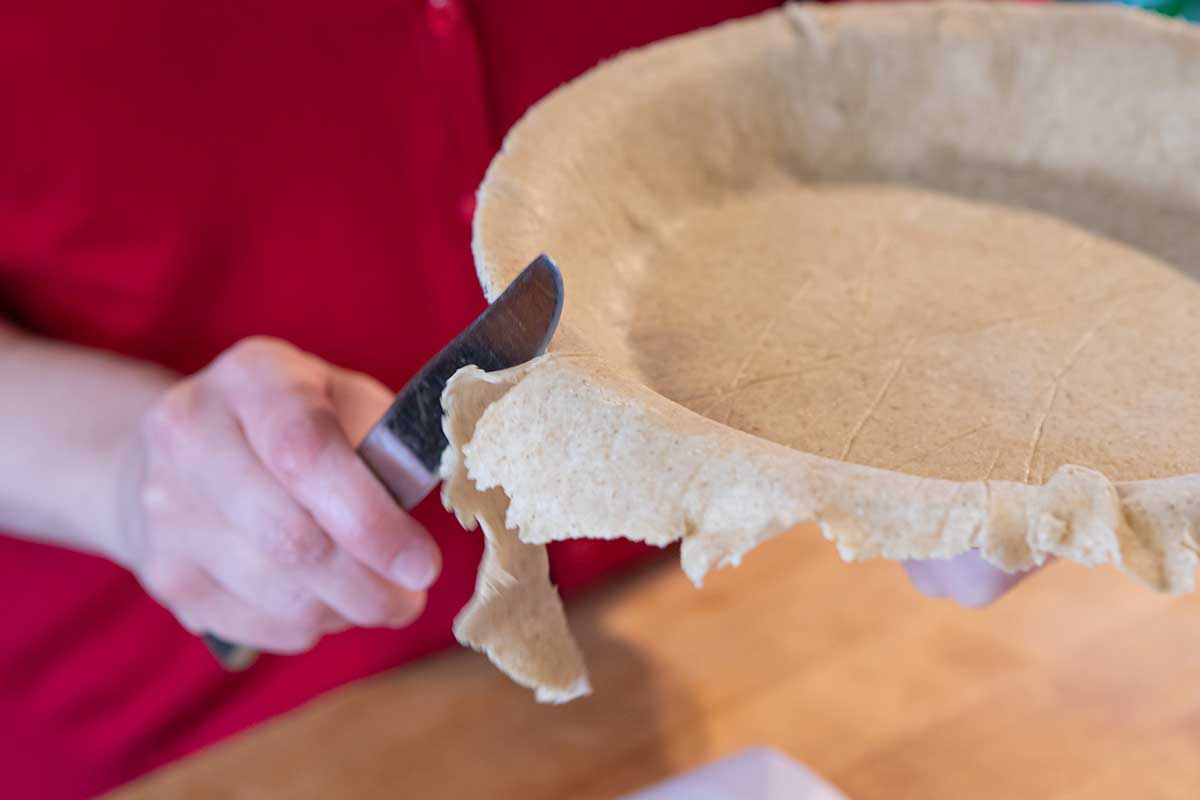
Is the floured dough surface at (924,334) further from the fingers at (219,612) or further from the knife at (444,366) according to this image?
the fingers at (219,612)

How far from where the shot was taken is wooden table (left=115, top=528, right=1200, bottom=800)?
65 cm

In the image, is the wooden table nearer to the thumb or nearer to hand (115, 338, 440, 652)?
hand (115, 338, 440, 652)

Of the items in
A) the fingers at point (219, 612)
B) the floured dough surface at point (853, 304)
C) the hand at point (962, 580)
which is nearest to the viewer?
the floured dough surface at point (853, 304)

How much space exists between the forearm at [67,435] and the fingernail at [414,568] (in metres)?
0.25

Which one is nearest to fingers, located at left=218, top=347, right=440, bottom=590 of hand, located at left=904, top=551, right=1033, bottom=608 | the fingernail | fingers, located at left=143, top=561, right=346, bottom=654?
the fingernail

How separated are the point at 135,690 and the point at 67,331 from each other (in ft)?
0.98

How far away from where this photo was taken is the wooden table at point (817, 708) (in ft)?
2.13

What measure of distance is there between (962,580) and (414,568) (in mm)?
289

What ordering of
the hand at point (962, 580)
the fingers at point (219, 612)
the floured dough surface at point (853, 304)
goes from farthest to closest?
1. the fingers at point (219, 612)
2. the hand at point (962, 580)
3. the floured dough surface at point (853, 304)

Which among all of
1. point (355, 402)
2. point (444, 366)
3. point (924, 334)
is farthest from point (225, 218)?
point (924, 334)

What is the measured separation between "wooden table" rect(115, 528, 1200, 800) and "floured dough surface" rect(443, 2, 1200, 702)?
0.32m

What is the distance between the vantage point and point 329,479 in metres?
0.53

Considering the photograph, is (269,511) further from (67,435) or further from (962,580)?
(962,580)

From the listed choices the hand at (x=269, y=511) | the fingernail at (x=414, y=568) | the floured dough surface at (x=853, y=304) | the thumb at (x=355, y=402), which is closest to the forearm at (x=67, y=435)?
the hand at (x=269, y=511)
